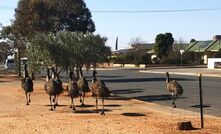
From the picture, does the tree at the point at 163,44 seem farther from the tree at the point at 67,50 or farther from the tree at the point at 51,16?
the tree at the point at 67,50

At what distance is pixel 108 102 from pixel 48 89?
340 cm

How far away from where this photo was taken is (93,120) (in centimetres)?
1762

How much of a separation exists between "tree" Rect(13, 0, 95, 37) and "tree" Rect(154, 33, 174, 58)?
1683 inches

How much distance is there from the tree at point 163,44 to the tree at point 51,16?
140 ft

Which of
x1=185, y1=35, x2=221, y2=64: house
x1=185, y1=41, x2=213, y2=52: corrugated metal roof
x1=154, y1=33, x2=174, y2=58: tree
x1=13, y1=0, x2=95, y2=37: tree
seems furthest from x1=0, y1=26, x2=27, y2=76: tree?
x1=185, y1=41, x2=213, y2=52: corrugated metal roof

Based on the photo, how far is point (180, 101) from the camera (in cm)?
A: 2470

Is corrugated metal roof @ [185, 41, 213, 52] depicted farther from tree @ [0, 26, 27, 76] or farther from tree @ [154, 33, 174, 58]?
tree @ [0, 26, 27, 76]

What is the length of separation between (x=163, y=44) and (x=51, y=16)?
A: 47.9m

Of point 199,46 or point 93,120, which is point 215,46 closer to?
point 199,46

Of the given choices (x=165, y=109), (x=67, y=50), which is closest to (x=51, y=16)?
(x=67, y=50)

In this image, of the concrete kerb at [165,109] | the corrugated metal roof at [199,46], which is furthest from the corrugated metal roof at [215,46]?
the concrete kerb at [165,109]

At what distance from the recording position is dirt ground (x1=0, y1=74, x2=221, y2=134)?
15.4 meters

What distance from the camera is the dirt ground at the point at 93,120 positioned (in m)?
15.4

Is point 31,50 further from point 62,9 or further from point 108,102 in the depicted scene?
point 62,9
